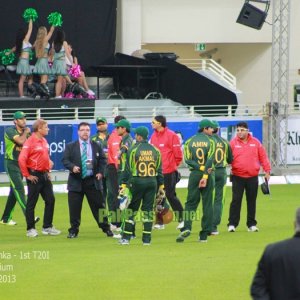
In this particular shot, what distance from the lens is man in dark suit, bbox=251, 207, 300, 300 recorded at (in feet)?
28.2

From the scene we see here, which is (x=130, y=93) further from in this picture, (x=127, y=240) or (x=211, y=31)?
(x=127, y=240)

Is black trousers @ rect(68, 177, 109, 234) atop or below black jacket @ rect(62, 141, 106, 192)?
below

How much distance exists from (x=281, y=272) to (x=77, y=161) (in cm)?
1078

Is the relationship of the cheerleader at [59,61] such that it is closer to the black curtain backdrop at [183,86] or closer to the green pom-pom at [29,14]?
the green pom-pom at [29,14]

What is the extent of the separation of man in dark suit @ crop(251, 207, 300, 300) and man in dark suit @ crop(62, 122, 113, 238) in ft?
34.7

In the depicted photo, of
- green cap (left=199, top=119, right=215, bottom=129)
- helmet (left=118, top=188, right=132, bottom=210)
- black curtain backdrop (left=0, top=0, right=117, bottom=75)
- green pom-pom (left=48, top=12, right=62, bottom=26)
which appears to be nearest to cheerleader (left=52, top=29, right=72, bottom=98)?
green pom-pom (left=48, top=12, right=62, bottom=26)

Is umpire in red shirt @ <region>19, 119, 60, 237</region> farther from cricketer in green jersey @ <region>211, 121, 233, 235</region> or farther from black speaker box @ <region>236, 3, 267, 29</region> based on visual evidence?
black speaker box @ <region>236, 3, 267, 29</region>

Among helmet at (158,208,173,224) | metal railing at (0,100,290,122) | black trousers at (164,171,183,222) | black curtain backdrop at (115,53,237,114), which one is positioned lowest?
helmet at (158,208,173,224)

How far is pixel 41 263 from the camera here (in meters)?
16.2

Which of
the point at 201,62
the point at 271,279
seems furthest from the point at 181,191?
the point at 271,279

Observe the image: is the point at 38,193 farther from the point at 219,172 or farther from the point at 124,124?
the point at 219,172

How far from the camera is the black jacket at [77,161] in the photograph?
19.2 m

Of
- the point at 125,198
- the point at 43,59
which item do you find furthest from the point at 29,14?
the point at 125,198

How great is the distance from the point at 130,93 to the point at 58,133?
5636 mm
